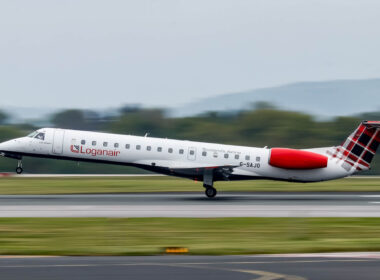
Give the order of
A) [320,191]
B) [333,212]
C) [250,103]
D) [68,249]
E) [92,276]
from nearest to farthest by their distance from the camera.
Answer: [92,276] < [68,249] < [333,212] < [320,191] < [250,103]

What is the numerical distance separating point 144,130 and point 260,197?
54.0 m

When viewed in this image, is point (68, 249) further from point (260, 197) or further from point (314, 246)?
point (260, 197)

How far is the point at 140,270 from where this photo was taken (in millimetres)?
13008

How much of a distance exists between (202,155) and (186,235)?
41.8 feet

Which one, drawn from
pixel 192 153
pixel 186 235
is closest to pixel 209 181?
pixel 192 153

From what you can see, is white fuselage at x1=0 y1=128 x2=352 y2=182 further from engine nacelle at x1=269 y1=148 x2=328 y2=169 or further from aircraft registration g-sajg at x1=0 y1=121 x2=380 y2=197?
engine nacelle at x1=269 y1=148 x2=328 y2=169

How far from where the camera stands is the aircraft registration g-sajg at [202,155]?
3127cm

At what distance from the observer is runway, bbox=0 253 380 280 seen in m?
12.3

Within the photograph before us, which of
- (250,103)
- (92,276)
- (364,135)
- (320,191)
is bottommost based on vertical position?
(92,276)

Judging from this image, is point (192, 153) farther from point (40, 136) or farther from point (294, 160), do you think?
point (40, 136)

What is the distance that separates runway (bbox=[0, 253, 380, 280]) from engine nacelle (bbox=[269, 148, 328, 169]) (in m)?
16.8

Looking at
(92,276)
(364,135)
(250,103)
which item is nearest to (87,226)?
(92,276)

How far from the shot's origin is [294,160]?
31.9m

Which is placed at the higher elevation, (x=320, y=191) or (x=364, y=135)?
(x=364, y=135)
